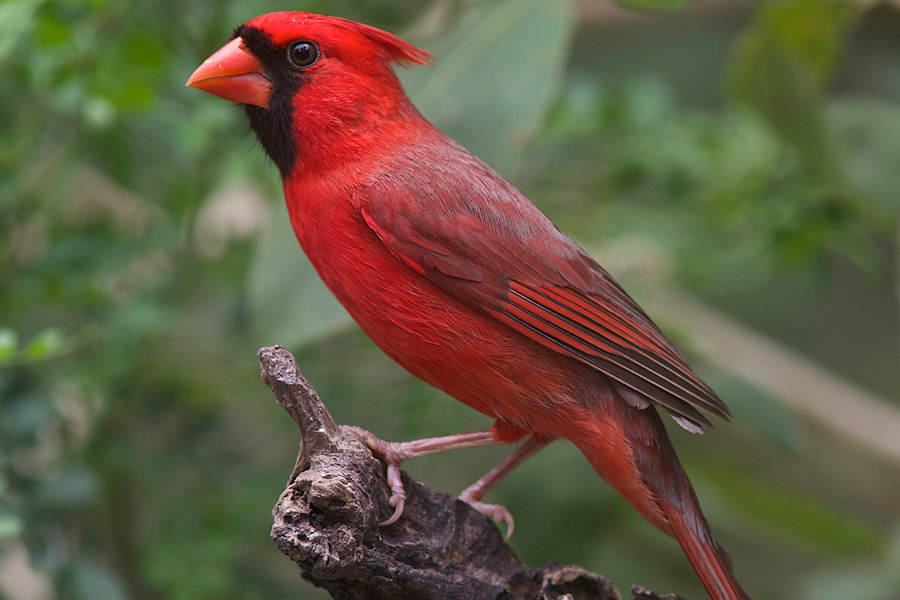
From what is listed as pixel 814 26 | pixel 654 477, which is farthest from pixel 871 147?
pixel 654 477

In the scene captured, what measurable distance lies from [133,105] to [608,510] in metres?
1.87

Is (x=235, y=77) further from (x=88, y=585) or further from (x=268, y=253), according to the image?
(x=88, y=585)

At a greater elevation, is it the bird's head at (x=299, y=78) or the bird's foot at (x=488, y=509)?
the bird's head at (x=299, y=78)

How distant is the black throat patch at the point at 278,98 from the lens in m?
1.98

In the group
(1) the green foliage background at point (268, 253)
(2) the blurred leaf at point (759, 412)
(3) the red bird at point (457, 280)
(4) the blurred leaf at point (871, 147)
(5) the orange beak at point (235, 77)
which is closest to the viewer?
(3) the red bird at point (457, 280)

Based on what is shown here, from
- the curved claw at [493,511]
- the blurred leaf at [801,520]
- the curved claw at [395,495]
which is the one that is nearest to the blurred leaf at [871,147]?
the blurred leaf at [801,520]

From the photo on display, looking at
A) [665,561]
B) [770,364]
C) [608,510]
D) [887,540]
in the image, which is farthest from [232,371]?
[887,540]

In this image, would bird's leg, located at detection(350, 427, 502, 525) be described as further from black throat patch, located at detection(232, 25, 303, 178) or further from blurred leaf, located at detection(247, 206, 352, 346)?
black throat patch, located at detection(232, 25, 303, 178)

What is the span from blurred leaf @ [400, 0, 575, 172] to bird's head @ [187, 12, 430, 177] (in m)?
0.54

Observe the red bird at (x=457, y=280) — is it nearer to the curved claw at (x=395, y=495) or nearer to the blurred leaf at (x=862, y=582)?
the curved claw at (x=395, y=495)

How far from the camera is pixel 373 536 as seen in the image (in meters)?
1.65

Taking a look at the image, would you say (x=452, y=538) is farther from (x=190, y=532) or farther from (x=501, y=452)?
(x=501, y=452)

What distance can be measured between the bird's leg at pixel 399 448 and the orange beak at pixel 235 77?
2.44 feet

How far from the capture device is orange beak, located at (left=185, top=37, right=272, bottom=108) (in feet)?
6.37
